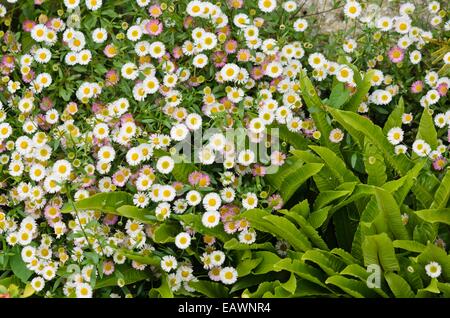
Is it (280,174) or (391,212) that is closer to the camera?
(391,212)

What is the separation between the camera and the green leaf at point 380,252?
3.13 m

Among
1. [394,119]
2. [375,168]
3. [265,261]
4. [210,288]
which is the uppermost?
[394,119]

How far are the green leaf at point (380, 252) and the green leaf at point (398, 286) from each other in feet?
0.15

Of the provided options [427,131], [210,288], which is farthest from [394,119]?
[210,288]

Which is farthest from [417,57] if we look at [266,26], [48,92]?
[48,92]

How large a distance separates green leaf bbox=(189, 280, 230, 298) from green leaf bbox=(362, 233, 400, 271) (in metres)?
0.66

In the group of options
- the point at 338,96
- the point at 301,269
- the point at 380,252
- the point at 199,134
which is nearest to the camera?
the point at 380,252

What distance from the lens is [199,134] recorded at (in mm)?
3658

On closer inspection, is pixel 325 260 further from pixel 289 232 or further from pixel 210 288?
pixel 210 288

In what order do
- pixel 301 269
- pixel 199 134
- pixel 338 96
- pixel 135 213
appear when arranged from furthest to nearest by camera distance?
1. pixel 338 96
2. pixel 199 134
3. pixel 135 213
4. pixel 301 269

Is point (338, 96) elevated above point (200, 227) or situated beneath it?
elevated above

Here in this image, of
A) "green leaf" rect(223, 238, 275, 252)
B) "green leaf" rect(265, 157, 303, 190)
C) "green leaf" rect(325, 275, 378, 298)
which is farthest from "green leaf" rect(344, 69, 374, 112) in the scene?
"green leaf" rect(325, 275, 378, 298)

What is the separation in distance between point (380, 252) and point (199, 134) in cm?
104
